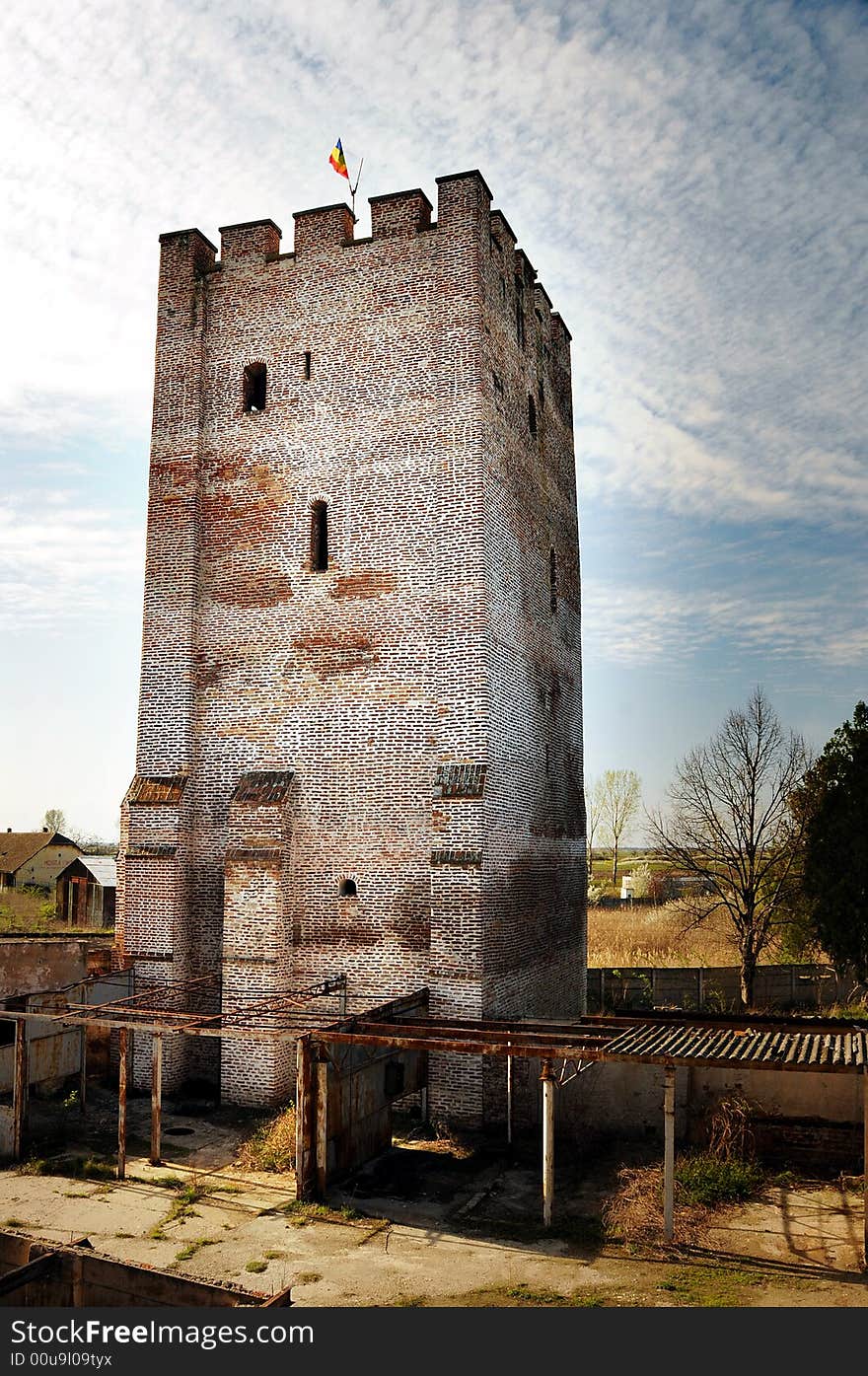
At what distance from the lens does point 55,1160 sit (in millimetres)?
13344

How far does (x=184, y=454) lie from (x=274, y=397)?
201 cm

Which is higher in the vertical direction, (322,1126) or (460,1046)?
(460,1046)

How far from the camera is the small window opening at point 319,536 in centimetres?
1798

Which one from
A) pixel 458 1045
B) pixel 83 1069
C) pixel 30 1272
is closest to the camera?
pixel 30 1272

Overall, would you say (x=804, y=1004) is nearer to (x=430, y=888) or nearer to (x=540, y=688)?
(x=540, y=688)

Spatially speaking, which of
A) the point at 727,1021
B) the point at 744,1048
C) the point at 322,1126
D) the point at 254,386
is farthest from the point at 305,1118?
the point at 254,386

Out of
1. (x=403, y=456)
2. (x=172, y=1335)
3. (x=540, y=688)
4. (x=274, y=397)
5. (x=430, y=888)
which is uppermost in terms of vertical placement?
(x=274, y=397)

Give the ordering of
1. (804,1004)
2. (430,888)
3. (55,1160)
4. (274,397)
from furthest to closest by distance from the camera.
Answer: (804,1004) → (274,397) → (430,888) → (55,1160)

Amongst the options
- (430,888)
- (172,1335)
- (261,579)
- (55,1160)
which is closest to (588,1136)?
(430,888)

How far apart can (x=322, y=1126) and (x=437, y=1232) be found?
73.6 inches

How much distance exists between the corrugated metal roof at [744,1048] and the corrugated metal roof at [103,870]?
93.8 ft

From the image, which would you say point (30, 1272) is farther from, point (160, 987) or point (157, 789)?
point (157, 789)

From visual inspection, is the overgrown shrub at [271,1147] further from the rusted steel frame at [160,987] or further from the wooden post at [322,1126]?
the rusted steel frame at [160,987]

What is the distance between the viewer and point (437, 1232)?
36.0ft
